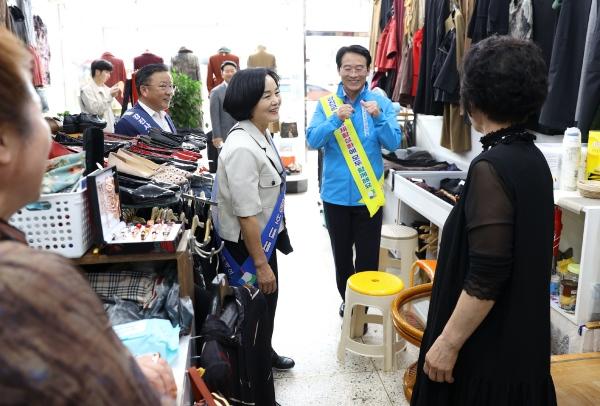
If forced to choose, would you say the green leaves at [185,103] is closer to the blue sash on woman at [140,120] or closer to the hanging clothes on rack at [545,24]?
the blue sash on woman at [140,120]

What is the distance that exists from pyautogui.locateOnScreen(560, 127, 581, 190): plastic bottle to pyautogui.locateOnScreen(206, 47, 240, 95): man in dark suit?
18.8ft

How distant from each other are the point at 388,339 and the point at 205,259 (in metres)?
1.11

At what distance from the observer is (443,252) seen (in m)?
1.41

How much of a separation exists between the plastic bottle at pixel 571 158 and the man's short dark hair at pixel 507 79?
1.03 metres

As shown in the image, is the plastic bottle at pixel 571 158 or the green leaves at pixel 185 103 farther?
the green leaves at pixel 185 103

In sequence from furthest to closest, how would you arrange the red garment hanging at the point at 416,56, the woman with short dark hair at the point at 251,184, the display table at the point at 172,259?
the red garment hanging at the point at 416,56
the woman with short dark hair at the point at 251,184
the display table at the point at 172,259

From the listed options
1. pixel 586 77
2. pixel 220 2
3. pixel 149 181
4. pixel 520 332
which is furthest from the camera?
pixel 220 2

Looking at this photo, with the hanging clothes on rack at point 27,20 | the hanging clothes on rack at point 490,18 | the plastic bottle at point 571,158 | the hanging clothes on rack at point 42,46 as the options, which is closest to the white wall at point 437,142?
the hanging clothes on rack at point 490,18

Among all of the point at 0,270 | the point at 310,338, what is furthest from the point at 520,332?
the point at 310,338

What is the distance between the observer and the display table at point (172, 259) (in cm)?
142

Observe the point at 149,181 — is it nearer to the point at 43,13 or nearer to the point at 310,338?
the point at 310,338

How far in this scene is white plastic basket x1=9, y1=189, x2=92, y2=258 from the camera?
4.31 ft

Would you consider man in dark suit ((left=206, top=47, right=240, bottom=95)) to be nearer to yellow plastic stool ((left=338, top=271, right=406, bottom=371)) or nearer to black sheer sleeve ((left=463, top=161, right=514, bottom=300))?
yellow plastic stool ((left=338, top=271, right=406, bottom=371))

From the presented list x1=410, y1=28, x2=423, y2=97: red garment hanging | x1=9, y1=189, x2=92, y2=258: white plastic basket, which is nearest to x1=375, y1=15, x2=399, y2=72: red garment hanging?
x1=410, y1=28, x2=423, y2=97: red garment hanging
